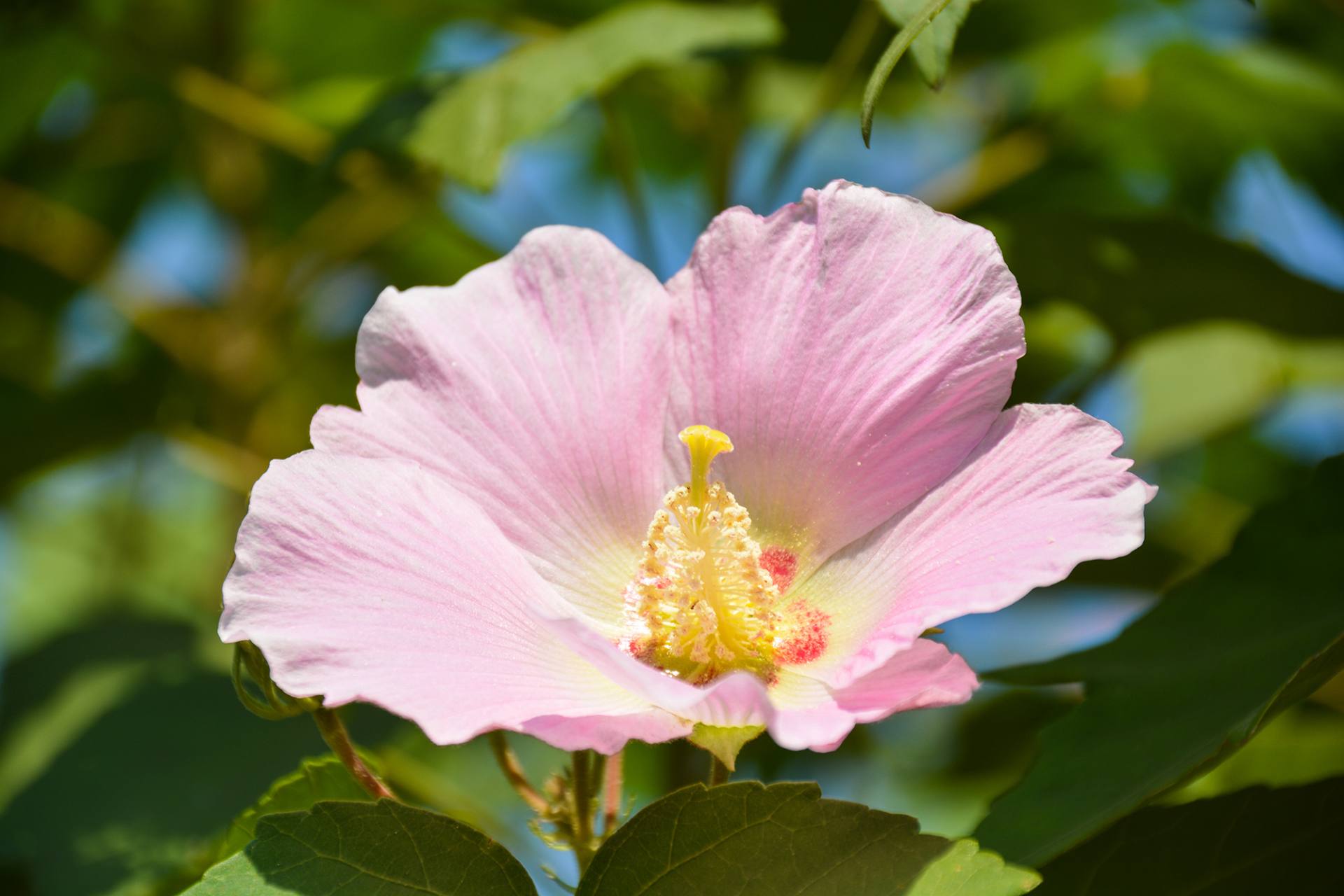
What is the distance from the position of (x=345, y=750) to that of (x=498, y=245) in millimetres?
1130

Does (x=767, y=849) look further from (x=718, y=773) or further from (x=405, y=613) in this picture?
(x=405, y=613)

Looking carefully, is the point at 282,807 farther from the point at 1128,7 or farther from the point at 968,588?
the point at 1128,7

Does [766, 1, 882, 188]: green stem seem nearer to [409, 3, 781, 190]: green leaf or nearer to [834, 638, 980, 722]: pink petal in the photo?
[409, 3, 781, 190]: green leaf

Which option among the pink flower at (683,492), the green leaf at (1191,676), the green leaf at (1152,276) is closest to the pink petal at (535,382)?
the pink flower at (683,492)

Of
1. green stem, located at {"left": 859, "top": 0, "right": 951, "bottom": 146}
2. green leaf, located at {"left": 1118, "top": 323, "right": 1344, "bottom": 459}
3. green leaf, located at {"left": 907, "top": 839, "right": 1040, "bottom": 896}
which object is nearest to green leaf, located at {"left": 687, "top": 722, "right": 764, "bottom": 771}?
green leaf, located at {"left": 907, "top": 839, "right": 1040, "bottom": 896}

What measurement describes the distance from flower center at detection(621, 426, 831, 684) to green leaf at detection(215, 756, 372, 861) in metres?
0.22

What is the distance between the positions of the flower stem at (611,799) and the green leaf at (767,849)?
4.5 inches

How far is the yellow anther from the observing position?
913 millimetres

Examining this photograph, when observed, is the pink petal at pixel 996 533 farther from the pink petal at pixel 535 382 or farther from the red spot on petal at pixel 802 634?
the pink petal at pixel 535 382

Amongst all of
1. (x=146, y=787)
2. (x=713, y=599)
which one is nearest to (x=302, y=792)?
(x=713, y=599)

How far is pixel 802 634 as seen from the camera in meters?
0.96

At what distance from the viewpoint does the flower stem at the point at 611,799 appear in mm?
907

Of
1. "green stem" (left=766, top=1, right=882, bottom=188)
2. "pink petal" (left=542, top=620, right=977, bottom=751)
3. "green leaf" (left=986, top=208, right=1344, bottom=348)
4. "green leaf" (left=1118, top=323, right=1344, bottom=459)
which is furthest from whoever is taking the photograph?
"green leaf" (left=1118, top=323, right=1344, bottom=459)

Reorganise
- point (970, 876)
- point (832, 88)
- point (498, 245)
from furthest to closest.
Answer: point (498, 245)
point (832, 88)
point (970, 876)
